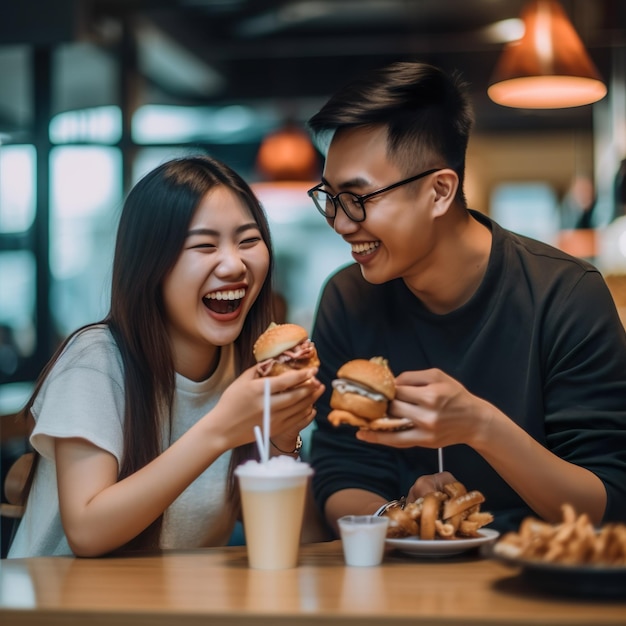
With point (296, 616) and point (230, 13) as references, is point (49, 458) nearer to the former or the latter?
point (296, 616)

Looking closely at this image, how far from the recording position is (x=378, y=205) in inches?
88.9

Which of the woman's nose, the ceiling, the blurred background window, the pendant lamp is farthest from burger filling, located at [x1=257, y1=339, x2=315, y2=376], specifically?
the blurred background window

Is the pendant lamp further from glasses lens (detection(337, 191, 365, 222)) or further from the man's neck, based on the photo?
glasses lens (detection(337, 191, 365, 222))

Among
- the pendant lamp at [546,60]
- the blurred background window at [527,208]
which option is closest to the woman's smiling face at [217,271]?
the pendant lamp at [546,60]

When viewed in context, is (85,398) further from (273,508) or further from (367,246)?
(367,246)

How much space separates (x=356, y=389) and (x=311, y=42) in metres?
6.18

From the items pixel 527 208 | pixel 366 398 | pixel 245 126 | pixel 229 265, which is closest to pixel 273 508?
pixel 366 398

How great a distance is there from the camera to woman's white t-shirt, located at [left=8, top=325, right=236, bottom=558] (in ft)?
6.41

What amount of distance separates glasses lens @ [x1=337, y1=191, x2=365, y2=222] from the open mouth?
0.31 m

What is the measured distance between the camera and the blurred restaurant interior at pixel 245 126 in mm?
6449

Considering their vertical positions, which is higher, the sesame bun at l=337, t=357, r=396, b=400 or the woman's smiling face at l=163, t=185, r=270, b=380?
the woman's smiling face at l=163, t=185, r=270, b=380

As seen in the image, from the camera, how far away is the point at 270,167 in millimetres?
6402

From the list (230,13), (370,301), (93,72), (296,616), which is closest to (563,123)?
(230,13)

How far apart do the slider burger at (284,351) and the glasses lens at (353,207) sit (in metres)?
0.37
